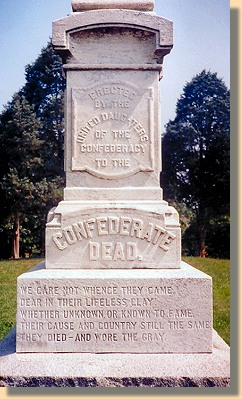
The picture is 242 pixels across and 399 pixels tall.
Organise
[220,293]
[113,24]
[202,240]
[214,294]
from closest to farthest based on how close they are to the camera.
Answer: [113,24], [220,293], [214,294], [202,240]

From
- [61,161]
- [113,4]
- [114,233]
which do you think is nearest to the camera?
[114,233]

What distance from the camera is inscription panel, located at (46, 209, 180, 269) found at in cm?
389

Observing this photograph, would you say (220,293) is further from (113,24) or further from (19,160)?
(19,160)

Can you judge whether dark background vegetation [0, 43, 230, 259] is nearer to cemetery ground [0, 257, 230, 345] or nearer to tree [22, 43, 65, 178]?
tree [22, 43, 65, 178]

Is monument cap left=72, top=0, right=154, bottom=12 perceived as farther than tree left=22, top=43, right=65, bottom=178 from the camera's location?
No

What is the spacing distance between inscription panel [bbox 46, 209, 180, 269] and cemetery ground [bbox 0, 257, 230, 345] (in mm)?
2174

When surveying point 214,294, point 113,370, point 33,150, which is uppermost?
point 33,150

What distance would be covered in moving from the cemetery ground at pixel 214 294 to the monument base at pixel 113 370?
2.11 metres

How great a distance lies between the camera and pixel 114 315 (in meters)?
3.59

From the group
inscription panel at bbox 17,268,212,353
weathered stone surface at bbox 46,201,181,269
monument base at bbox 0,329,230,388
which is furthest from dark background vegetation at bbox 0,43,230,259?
monument base at bbox 0,329,230,388

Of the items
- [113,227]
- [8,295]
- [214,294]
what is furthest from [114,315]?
[8,295]

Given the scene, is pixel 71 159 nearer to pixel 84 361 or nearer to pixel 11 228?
pixel 84 361

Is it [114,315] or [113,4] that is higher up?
[113,4]

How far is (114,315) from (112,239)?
28.5 inches
